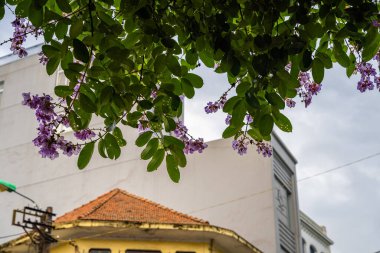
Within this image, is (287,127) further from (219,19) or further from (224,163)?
(224,163)

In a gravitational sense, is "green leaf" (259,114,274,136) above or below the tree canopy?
below

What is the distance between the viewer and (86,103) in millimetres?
4535

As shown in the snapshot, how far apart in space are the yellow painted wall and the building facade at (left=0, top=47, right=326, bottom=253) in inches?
153

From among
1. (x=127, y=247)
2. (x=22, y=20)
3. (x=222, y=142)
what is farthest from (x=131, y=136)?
(x=22, y=20)

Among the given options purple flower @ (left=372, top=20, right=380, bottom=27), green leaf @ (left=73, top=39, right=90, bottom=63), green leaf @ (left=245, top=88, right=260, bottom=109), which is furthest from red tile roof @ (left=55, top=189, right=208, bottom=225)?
purple flower @ (left=372, top=20, right=380, bottom=27)

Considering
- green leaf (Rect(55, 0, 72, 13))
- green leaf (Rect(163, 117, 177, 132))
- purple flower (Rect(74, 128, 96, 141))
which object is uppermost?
green leaf (Rect(55, 0, 72, 13))

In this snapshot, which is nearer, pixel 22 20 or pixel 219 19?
pixel 219 19

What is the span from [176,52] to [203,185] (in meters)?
17.4

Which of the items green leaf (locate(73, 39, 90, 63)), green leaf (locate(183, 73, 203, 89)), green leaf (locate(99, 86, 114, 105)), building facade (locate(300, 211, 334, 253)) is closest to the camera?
green leaf (locate(73, 39, 90, 63))

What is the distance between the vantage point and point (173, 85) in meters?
4.83

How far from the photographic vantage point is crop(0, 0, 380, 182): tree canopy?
175 inches

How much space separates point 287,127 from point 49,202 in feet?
62.1

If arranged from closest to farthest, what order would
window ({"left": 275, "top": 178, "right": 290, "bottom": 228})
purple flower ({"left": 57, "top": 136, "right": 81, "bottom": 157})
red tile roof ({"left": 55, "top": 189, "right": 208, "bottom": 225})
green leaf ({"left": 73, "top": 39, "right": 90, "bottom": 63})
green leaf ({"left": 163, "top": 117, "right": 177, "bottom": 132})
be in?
green leaf ({"left": 73, "top": 39, "right": 90, "bottom": 63}) < green leaf ({"left": 163, "top": 117, "right": 177, "bottom": 132}) < purple flower ({"left": 57, "top": 136, "right": 81, "bottom": 157}) < red tile roof ({"left": 55, "top": 189, "right": 208, "bottom": 225}) < window ({"left": 275, "top": 178, "right": 290, "bottom": 228})

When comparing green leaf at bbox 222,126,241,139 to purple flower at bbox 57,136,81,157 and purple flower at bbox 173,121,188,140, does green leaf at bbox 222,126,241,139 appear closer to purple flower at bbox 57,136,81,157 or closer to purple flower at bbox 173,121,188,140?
purple flower at bbox 173,121,188,140
